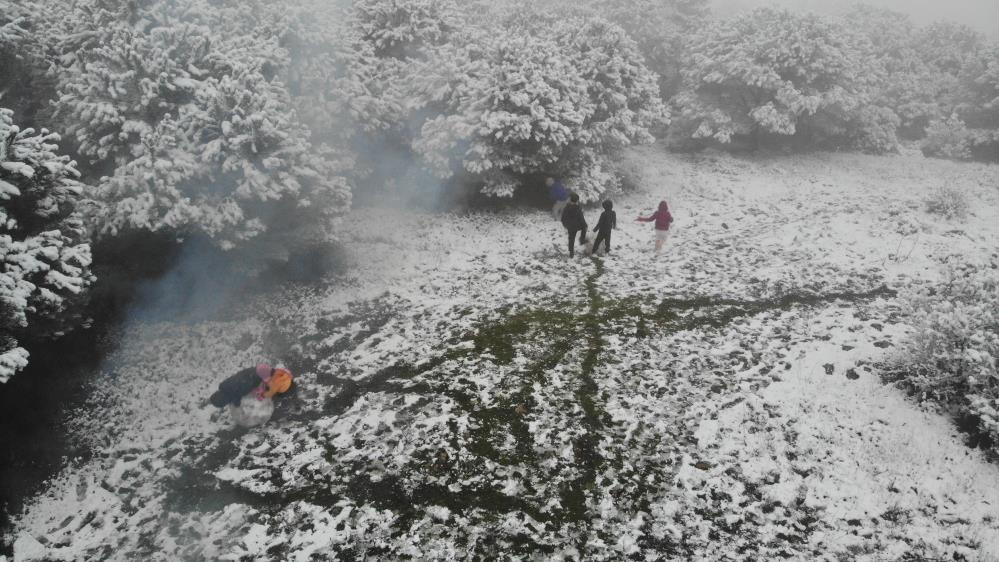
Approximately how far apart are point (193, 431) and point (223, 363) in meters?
2.23

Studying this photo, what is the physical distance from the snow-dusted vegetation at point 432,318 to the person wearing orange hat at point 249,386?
0.18 m

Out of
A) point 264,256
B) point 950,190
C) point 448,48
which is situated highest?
point 448,48

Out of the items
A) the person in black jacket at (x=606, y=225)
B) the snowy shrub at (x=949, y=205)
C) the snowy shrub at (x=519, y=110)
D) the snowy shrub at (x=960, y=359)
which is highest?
the snowy shrub at (x=519, y=110)

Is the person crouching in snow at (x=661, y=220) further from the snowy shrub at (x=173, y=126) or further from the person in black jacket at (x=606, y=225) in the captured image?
the snowy shrub at (x=173, y=126)

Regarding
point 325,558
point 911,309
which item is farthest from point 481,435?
point 911,309

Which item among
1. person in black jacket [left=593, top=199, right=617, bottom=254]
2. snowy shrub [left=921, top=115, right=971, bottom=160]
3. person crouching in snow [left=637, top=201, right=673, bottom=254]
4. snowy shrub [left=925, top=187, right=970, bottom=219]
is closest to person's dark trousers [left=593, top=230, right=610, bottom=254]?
person in black jacket [left=593, top=199, right=617, bottom=254]

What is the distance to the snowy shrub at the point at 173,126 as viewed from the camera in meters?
10.3

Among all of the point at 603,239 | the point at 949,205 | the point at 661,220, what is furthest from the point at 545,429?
the point at 949,205

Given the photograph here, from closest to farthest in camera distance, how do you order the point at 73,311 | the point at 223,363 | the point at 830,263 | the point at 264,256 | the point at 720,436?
the point at 720,436
the point at 73,311
the point at 223,363
the point at 264,256
the point at 830,263

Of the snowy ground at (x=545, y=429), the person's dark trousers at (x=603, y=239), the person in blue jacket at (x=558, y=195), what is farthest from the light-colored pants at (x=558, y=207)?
the snowy ground at (x=545, y=429)

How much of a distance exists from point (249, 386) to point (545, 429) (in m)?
5.19

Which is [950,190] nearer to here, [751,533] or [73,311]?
[751,533]

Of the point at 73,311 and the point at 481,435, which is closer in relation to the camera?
the point at 481,435

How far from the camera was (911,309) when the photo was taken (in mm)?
9172
